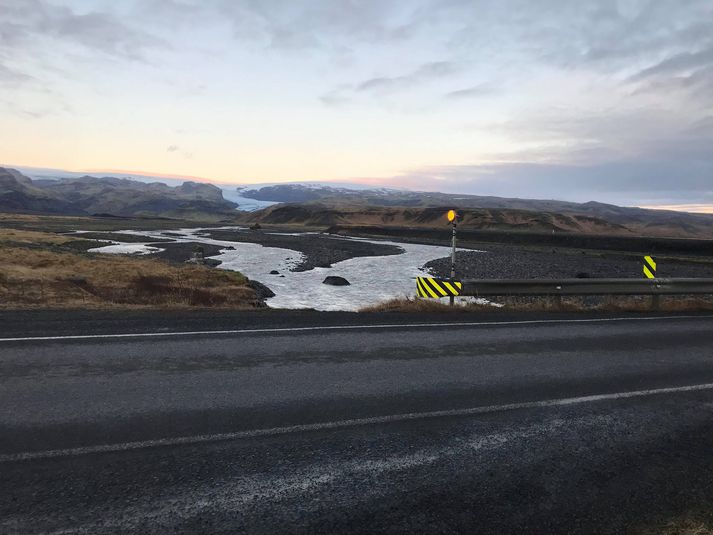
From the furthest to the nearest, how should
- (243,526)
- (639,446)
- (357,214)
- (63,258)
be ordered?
(357,214)
(63,258)
(639,446)
(243,526)

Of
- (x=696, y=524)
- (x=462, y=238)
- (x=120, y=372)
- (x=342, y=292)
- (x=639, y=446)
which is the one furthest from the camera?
(x=462, y=238)

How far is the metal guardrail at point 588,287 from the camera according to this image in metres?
13.6

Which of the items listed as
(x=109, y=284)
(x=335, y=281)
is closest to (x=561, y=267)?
(x=335, y=281)

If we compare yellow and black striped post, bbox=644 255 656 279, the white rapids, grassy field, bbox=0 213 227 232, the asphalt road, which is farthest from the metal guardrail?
grassy field, bbox=0 213 227 232

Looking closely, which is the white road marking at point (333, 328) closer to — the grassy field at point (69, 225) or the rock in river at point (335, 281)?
the rock in river at point (335, 281)

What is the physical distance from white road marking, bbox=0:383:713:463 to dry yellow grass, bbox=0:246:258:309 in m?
8.38

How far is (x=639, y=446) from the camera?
462cm

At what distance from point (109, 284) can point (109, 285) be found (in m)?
0.31

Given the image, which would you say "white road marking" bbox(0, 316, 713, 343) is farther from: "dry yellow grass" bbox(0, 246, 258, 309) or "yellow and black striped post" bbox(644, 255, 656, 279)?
"dry yellow grass" bbox(0, 246, 258, 309)

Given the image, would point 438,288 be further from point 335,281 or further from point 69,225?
point 69,225

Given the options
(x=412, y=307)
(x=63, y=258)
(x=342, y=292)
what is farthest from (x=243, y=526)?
(x=63, y=258)

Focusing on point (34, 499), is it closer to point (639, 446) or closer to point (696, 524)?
point (696, 524)

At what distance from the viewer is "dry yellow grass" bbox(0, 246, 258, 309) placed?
15.5 m

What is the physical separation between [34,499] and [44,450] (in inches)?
31.3
